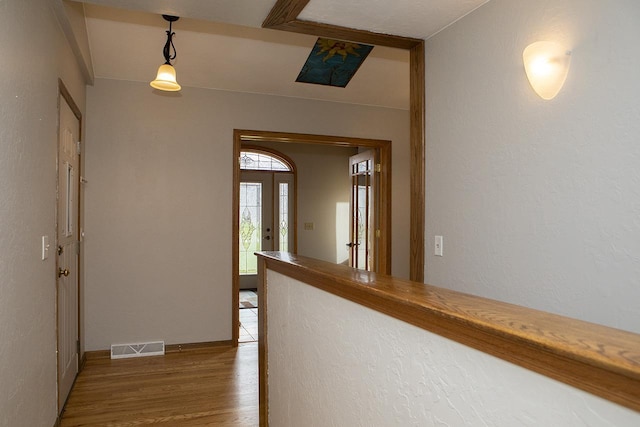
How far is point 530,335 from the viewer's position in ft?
2.37

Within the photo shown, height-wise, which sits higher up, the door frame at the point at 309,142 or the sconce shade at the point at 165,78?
the sconce shade at the point at 165,78

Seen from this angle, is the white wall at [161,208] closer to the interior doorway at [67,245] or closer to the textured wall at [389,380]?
the interior doorway at [67,245]

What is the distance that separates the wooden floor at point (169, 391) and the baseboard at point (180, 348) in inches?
1.9

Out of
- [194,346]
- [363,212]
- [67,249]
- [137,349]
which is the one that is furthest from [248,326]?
[67,249]

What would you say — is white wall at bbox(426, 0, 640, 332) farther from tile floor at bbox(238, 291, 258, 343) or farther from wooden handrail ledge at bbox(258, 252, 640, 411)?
tile floor at bbox(238, 291, 258, 343)

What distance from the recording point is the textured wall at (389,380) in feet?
2.39

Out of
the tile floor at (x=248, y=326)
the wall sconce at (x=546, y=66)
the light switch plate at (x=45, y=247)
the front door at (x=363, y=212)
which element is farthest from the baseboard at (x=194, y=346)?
the wall sconce at (x=546, y=66)

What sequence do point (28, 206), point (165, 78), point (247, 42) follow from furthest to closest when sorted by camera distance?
point (247, 42), point (165, 78), point (28, 206)

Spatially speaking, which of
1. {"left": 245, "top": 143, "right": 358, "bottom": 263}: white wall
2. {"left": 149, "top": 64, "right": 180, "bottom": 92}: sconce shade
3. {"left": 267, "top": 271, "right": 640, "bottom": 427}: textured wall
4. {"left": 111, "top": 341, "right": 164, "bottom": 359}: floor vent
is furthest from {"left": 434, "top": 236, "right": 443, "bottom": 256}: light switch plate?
{"left": 245, "top": 143, "right": 358, "bottom": 263}: white wall

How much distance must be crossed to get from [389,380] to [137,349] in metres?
A: 3.41

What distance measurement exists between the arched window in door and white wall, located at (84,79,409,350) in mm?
3111

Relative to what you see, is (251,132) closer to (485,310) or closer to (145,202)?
(145,202)

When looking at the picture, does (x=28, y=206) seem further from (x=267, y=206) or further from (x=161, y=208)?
(x=267, y=206)

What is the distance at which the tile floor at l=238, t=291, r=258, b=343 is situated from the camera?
4637mm
